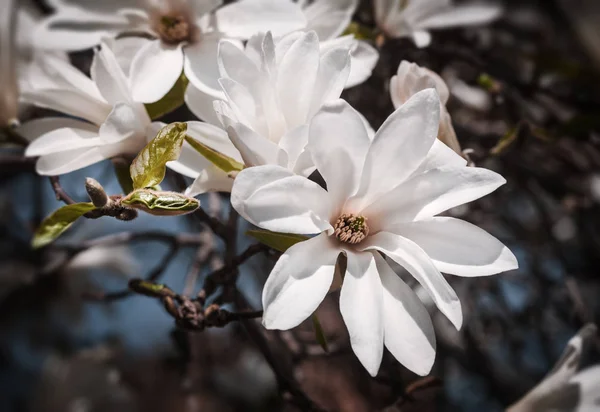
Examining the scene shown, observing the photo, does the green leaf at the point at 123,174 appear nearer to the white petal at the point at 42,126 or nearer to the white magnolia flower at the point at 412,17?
the white petal at the point at 42,126

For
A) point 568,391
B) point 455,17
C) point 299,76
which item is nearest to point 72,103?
point 299,76

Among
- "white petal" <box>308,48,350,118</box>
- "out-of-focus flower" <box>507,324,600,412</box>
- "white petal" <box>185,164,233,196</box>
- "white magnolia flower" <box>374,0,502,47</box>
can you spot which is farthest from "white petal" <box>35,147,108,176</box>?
"out-of-focus flower" <box>507,324,600,412</box>

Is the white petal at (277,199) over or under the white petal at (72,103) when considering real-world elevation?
over

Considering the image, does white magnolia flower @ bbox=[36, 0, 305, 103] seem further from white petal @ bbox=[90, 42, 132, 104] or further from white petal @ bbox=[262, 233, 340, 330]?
white petal @ bbox=[262, 233, 340, 330]

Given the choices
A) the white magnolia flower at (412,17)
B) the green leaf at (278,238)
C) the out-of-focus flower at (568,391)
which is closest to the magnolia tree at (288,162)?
the green leaf at (278,238)

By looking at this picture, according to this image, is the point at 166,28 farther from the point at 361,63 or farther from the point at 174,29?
the point at 361,63

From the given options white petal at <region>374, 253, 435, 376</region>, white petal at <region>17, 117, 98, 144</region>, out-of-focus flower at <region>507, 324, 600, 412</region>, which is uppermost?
white petal at <region>17, 117, 98, 144</region>

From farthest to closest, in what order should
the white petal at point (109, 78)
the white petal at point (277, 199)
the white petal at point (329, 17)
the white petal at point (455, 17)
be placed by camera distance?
the white petal at point (455, 17), the white petal at point (329, 17), the white petal at point (109, 78), the white petal at point (277, 199)
